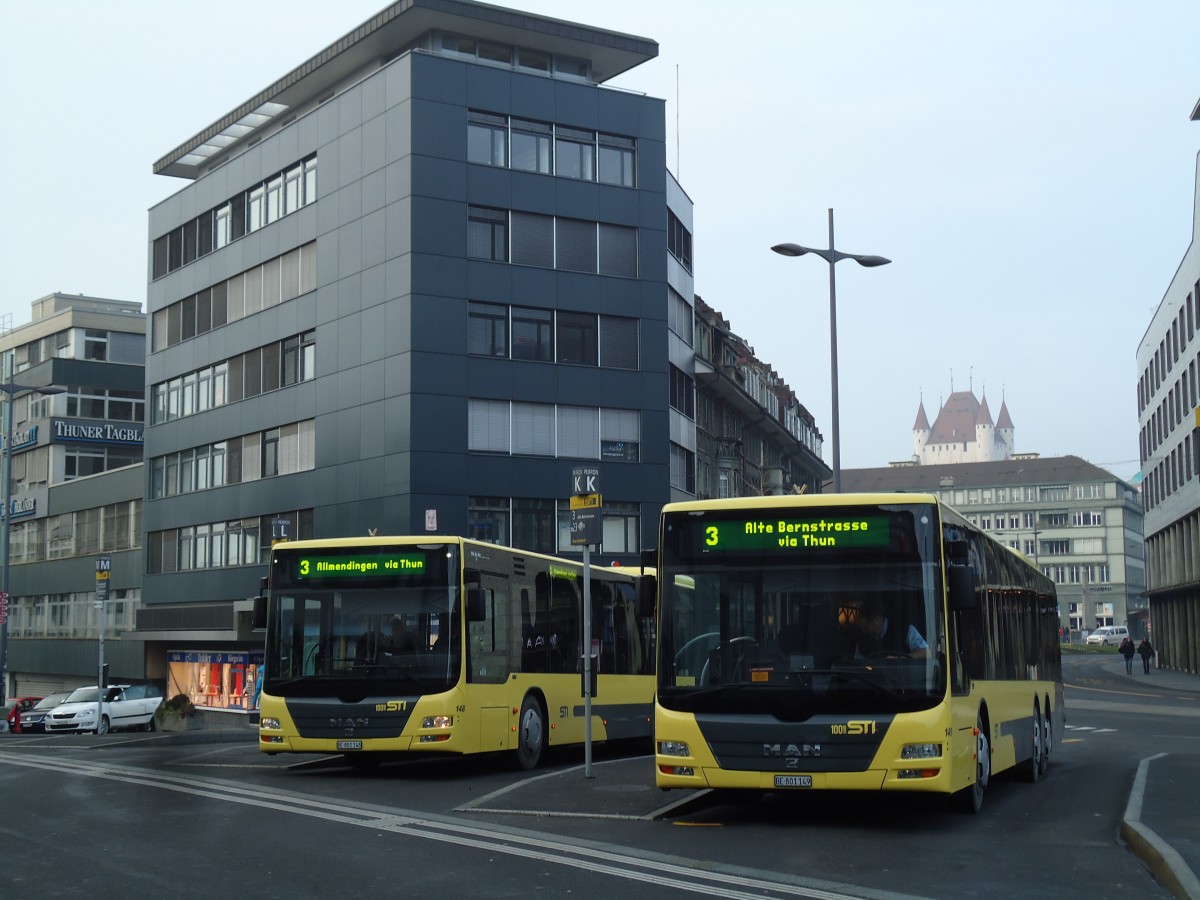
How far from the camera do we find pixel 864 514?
1254cm

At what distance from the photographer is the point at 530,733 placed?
62.6 feet

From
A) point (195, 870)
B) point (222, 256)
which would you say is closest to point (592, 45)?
point (222, 256)

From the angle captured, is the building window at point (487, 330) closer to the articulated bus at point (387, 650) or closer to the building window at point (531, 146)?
the building window at point (531, 146)

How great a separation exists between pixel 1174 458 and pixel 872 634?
68.7 meters

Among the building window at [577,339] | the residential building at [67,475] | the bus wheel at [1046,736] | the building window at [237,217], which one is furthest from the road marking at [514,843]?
the residential building at [67,475]

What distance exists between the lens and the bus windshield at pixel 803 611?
12148mm

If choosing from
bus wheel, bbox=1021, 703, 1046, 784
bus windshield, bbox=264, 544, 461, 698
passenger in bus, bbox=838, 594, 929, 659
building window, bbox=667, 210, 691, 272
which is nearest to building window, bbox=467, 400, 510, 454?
building window, bbox=667, 210, 691, 272

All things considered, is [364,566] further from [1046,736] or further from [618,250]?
[618,250]

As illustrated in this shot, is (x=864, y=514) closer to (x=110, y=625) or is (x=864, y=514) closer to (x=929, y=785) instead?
(x=929, y=785)

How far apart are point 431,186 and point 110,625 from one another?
27929 mm

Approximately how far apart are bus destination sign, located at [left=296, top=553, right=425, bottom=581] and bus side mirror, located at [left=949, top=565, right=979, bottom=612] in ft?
22.7

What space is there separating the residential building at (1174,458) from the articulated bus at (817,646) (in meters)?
51.7

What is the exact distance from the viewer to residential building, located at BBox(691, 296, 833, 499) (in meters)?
57.6

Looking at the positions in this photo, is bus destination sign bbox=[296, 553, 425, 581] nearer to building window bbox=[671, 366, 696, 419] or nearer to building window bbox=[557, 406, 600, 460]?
building window bbox=[557, 406, 600, 460]
